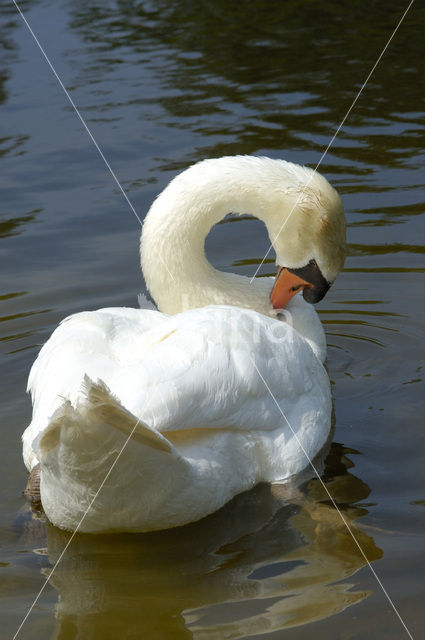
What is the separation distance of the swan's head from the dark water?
0.65m

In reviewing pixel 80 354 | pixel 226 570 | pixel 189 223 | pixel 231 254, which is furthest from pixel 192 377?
pixel 231 254

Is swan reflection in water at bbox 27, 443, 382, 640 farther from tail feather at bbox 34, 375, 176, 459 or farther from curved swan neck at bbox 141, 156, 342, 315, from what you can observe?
curved swan neck at bbox 141, 156, 342, 315

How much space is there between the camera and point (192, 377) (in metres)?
4.17

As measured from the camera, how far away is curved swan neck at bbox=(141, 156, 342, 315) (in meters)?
5.52

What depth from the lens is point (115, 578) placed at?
4195 mm

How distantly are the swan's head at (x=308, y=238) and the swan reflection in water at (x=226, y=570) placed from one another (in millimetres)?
1208

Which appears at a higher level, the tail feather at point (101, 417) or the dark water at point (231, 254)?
the tail feather at point (101, 417)

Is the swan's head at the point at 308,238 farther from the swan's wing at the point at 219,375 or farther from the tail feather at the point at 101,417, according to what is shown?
the tail feather at the point at 101,417

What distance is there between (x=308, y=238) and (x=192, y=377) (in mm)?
1617

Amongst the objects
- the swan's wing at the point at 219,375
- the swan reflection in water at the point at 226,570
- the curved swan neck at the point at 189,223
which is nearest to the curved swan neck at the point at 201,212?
the curved swan neck at the point at 189,223

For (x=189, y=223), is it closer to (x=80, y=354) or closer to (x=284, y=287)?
(x=284, y=287)

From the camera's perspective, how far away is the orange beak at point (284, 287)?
5.71m

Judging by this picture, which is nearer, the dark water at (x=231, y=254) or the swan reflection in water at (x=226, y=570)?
the swan reflection in water at (x=226, y=570)

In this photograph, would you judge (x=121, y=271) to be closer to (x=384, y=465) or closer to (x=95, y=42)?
(x=384, y=465)
